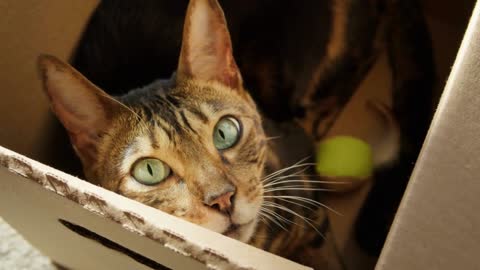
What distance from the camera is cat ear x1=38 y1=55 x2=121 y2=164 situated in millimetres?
661

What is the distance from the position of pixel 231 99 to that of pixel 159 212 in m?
0.36

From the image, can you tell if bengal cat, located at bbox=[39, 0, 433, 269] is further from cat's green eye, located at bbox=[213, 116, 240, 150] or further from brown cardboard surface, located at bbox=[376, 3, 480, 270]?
brown cardboard surface, located at bbox=[376, 3, 480, 270]

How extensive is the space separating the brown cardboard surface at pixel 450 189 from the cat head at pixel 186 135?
1.05ft

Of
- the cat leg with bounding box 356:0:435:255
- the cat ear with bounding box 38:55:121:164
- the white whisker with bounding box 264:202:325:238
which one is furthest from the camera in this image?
the cat leg with bounding box 356:0:435:255

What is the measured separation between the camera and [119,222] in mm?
473

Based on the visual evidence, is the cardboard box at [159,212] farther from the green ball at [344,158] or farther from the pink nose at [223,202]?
the green ball at [344,158]

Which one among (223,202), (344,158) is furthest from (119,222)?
(344,158)

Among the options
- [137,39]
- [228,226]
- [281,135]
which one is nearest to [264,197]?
[228,226]

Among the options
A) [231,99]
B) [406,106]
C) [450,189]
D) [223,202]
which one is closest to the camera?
[450,189]

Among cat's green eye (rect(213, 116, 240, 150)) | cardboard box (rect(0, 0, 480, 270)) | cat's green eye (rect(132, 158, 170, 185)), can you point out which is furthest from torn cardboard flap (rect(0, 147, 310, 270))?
cat's green eye (rect(213, 116, 240, 150))

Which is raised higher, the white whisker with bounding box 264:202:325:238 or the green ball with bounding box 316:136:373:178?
the white whisker with bounding box 264:202:325:238

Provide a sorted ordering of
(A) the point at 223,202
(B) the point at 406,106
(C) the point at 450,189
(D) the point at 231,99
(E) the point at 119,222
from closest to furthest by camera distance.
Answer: (C) the point at 450,189
(E) the point at 119,222
(A) the point at 223,202
(D) the point at 231,99
(B) the point at 406,106

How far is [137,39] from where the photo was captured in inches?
36.2

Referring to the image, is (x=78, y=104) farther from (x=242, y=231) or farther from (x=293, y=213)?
(x=293, y=213)
